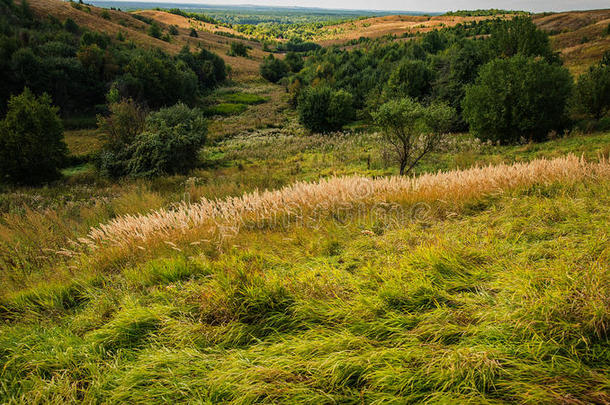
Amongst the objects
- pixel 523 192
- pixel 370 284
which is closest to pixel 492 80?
pixel 523 192

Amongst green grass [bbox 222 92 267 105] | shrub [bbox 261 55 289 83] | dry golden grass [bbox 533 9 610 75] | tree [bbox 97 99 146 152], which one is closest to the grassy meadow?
tree [bbox 97 99 146 152]

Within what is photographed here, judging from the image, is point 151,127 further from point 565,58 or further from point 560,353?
point 565,58

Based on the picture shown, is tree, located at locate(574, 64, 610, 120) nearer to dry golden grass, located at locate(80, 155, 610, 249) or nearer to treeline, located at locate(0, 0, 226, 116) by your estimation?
dry golden grass, located at locate(80, 155, 610, 249)

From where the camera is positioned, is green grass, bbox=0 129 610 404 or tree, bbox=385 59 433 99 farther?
tree, bbox=385 59 433 99

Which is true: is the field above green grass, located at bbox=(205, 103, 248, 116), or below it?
below

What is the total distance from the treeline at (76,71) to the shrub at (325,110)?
1679 centimetres

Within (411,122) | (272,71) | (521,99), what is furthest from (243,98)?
(411,122)

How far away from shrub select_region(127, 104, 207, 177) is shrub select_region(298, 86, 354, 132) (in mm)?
19014

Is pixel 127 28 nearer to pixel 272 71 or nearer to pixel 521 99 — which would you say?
pixel 272 71

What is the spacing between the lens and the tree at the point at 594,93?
22.9 metres

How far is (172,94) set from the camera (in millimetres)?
49375

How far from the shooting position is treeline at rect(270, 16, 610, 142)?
855 inches

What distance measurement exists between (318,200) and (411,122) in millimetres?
11410

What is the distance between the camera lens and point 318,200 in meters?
5.34
